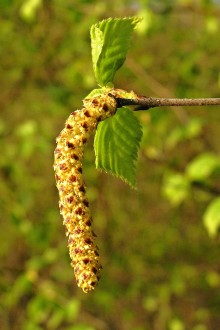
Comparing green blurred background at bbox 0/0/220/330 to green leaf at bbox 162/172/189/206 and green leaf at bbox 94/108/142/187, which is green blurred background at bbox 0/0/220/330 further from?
green leaf at bbox 94/108/142/187

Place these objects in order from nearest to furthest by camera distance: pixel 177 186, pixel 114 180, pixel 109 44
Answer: pixel 109 44 → pixel 177 186 → pixel 114 180

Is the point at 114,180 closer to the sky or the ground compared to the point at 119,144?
closer to the sky

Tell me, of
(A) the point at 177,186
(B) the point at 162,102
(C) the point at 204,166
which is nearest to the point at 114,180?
(A) the point at 177,186

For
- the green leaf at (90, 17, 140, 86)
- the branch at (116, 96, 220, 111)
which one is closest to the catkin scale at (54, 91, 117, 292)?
the branch at (116, 96, 220, 111)

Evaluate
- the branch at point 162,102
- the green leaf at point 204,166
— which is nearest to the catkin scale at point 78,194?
the branch at point 162,102

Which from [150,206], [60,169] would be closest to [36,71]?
[150,206]

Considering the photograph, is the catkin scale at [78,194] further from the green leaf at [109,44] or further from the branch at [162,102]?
the green leaf at [109,44]

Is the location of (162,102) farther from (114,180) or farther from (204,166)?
(114,180)
